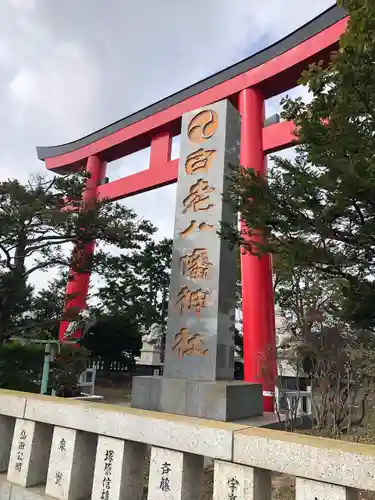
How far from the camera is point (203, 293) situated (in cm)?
446

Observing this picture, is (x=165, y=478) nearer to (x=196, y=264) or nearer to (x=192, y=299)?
(x=192, y=299)

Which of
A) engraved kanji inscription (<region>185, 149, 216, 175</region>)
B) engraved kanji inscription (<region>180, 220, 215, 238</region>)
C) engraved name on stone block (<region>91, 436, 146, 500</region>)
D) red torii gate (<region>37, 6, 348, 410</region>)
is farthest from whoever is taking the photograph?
red torii gate (<region>37, 6, 348, 410</region>)

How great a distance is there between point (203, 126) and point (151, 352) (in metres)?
11.8

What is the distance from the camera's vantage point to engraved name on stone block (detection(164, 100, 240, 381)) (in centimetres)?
432

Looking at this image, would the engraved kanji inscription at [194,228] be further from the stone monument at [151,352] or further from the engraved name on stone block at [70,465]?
the stone monument at [151,352]

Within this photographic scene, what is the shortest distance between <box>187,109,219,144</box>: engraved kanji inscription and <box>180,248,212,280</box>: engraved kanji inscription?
1.52m

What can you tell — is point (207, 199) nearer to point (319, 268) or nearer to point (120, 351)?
point (319, 268)

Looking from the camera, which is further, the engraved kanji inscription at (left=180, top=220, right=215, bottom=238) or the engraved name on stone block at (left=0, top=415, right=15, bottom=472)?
the engraved kanji inscription at (left=180, top=220, right=215, bottom=238)

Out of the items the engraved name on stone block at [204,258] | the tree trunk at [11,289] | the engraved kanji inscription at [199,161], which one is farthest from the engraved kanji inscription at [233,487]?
the tree trunk at [11,289]

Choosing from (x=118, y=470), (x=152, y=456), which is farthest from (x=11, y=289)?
(x=152, y=456)

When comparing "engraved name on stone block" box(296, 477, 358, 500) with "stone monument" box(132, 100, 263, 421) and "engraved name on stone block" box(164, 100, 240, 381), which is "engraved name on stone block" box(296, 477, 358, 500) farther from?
"engraved name on stone block" box(164, 100, 240, 381)

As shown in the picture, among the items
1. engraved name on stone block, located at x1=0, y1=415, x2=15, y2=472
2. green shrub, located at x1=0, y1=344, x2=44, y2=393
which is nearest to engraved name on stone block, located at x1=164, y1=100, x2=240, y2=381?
engraved name on stone block, located at x1=0, y1=415, x2=15, y2=472

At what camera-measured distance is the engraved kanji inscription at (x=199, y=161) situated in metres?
4.93

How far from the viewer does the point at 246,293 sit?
8.59 m
